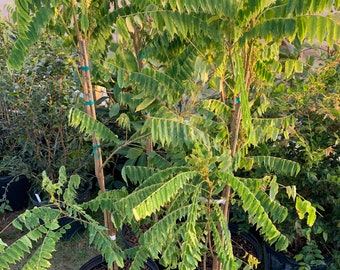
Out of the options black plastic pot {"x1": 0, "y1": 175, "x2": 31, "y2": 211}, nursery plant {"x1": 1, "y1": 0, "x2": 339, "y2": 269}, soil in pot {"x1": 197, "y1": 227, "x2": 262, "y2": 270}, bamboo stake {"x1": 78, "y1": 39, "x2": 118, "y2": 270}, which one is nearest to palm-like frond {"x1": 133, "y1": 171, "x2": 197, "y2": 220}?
nursery plant {"x1": 1, "y1": 0, "x2": 339, "y2": 269}

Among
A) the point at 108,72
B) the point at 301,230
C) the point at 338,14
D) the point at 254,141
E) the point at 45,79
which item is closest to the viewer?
the point at 338,14

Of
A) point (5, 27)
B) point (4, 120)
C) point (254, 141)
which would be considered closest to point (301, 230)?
point (254, 141)

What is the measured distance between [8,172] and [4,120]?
503 millimetres

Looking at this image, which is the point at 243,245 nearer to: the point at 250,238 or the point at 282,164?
the point at 250,238

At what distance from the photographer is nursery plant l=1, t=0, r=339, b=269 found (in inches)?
55.7

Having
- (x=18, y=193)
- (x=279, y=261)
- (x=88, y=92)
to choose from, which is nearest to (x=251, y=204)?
(x=88, y=92)

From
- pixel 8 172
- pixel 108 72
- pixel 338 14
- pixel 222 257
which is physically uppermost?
pixel 338 14

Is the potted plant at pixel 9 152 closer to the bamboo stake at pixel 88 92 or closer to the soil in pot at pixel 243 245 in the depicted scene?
the bamboo stake at pixel 88 92

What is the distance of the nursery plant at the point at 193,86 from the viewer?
1414mm

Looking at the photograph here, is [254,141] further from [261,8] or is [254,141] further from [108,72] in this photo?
[108,72]

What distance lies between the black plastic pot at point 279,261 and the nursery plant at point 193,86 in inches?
23.5

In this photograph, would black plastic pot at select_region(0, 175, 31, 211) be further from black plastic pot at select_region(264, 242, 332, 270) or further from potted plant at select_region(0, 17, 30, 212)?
black plastic pot at select_region(264, 242, 332, 270)

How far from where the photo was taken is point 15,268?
2926mm

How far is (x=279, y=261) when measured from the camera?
243 cm
